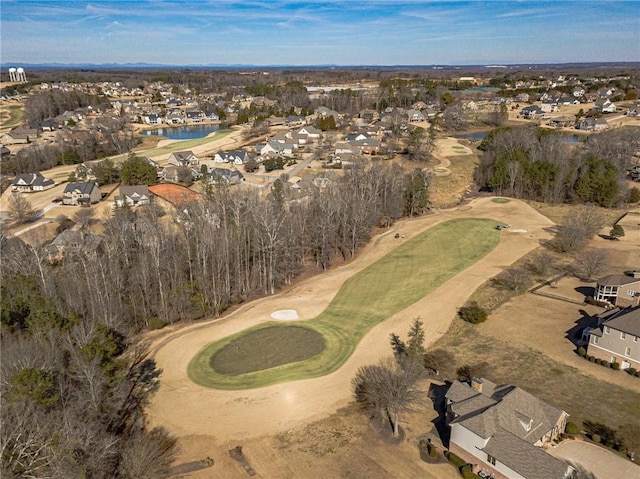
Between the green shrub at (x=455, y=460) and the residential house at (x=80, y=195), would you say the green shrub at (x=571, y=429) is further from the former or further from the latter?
the residential house at (x=80, y=195)

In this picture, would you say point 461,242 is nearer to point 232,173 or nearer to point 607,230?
point 607,230

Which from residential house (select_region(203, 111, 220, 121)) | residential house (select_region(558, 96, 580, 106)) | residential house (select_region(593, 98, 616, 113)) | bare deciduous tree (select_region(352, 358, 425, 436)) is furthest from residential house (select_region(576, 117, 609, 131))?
bare deciduous tree (select_region(352, 358, 425, 436))

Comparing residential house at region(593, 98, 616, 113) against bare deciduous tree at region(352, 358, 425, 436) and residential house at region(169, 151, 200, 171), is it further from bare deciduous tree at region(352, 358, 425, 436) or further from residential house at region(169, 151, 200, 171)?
bare deciduous tree at region(352, 358, 425, 436)

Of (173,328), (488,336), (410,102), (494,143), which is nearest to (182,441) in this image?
(173,328)

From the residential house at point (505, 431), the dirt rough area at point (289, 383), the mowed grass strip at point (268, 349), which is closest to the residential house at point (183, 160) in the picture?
the dirt rough area at point (289, 383)

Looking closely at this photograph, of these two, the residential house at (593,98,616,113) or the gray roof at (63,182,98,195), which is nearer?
the gray roof at (63,182,98,195)
